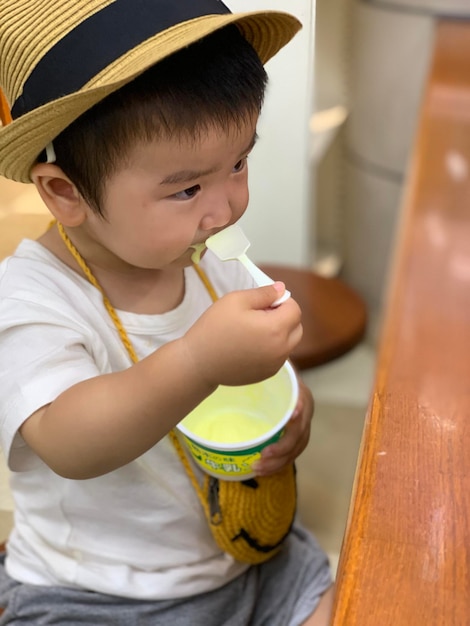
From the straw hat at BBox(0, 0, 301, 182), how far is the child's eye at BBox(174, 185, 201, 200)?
0.09 meters

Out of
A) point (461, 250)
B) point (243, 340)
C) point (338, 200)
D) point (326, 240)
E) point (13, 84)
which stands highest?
point (13, 84)

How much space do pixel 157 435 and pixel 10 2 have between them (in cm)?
31

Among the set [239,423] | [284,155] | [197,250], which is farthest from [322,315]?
[197,250]

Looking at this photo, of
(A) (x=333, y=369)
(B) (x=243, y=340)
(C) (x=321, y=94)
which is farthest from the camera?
(C) (x=321, y=94)

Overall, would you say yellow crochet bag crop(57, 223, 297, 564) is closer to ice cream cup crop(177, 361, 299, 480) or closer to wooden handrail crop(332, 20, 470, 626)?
ice cream cup crop(177, 361, 299, 480)

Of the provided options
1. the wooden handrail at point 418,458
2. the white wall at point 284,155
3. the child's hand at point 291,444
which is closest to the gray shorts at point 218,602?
the child's hand at point 291,444

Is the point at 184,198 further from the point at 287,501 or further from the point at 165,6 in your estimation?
the point at 287,501

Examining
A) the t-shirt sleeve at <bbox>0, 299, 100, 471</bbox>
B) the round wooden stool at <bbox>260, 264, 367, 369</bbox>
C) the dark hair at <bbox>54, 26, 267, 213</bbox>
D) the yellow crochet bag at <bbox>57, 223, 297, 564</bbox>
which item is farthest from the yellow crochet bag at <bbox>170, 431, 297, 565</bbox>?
the round wooden stool at <bbox>260, 264, 367, 369</bbox>

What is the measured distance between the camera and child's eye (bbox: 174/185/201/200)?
49cm

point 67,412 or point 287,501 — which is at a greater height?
point 67,412

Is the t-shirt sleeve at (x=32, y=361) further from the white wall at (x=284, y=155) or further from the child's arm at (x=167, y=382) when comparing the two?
the white wall at (x=284, y=155)

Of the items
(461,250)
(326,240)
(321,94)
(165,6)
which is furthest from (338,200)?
(165,6)

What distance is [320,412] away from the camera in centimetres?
80

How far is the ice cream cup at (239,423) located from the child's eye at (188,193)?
0.57 ft
